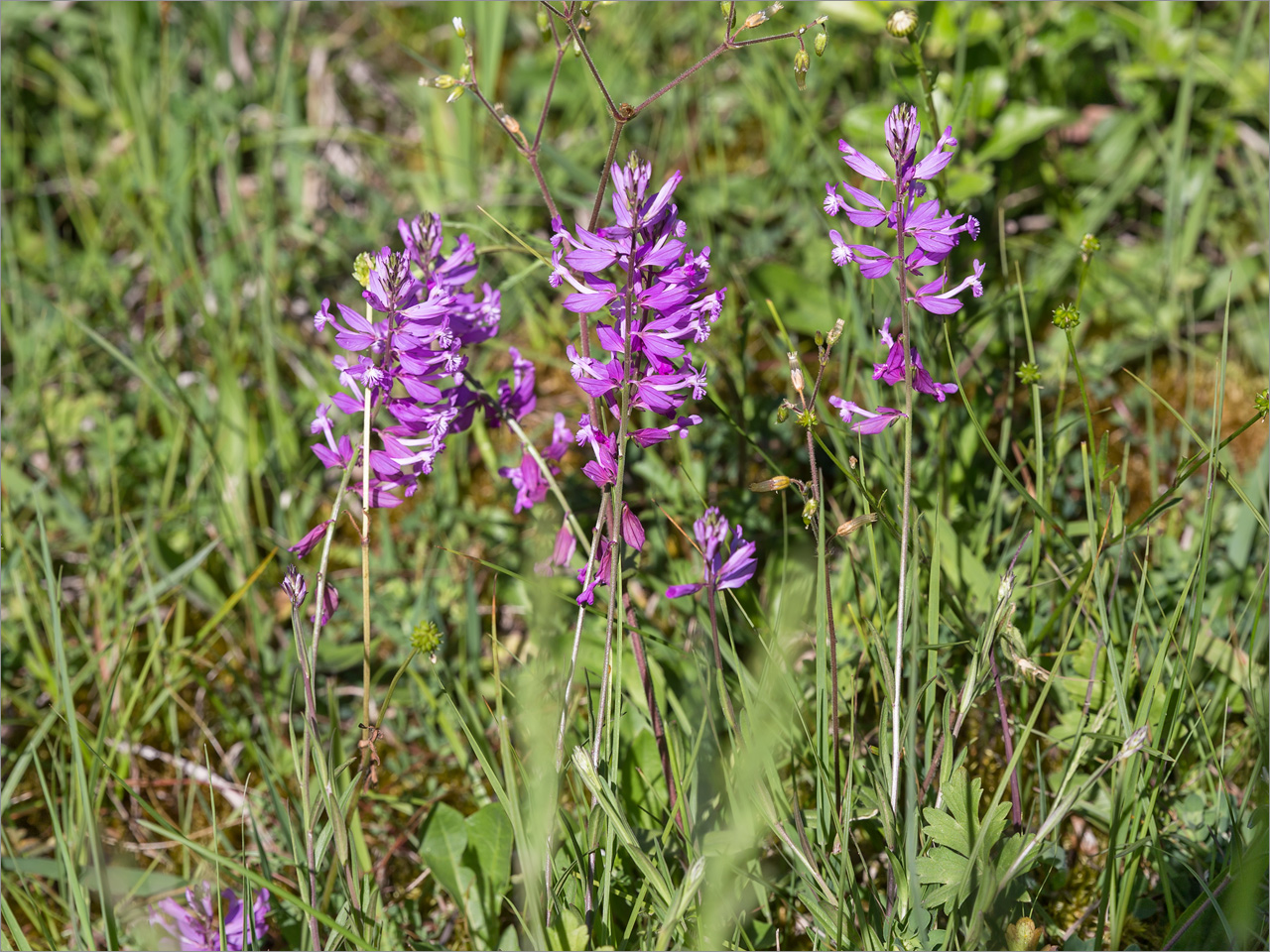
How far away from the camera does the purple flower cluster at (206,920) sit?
6.41 ft

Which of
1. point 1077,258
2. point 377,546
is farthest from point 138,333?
point 1077,258

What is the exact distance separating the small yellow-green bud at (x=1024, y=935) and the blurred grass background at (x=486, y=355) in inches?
14.4

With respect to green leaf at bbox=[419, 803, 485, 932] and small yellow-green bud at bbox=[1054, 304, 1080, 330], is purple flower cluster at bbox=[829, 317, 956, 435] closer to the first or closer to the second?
small yellow-green bud at bbox=[1054, 304, 1080, 330]

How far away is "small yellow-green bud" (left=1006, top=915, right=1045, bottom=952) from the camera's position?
63.2 inches

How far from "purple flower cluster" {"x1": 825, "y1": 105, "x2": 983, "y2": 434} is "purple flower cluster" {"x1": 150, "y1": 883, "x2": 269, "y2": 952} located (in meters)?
1.58

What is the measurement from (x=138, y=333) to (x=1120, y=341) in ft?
12.2

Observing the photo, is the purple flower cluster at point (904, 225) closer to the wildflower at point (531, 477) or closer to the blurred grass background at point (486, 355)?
the blurred grass background at point (486, 355)

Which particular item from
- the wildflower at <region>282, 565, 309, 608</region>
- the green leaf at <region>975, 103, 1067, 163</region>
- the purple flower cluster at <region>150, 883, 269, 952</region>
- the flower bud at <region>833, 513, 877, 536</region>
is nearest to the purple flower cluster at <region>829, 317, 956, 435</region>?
the flower bud at <region>833, 513, 877, 536</region>

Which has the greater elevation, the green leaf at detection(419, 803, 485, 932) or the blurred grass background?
the blurred grass background

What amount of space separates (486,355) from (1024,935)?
246 cm

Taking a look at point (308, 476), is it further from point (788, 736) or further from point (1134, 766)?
point (1134, 766)

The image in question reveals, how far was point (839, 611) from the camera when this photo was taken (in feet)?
8.05

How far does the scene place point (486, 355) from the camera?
3.39 meters

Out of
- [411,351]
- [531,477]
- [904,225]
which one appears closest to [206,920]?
[531,477]
